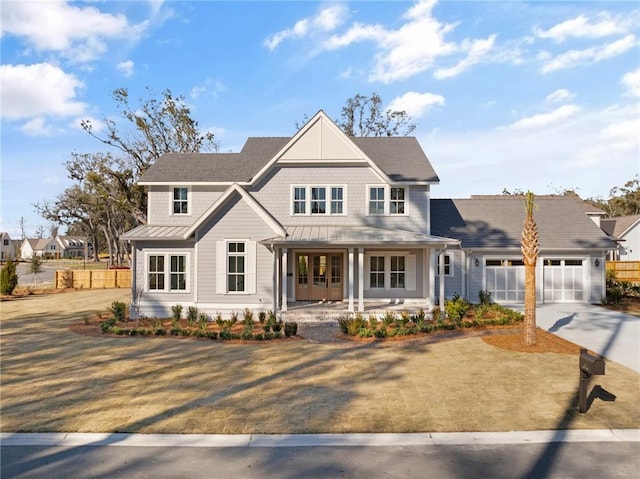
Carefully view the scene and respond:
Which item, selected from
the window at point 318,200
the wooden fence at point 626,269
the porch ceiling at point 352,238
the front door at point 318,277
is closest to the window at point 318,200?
the window at point 318,200

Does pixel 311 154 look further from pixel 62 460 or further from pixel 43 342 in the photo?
pixel 62 460

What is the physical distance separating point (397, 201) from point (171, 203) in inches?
393

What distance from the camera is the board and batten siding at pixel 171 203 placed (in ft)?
→ 59.2

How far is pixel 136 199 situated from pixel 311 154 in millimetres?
17593

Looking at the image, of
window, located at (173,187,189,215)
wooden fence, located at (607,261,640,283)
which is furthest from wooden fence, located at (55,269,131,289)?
wooden fence, located at (607,261,640,283)

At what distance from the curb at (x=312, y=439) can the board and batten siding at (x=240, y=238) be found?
381 inches

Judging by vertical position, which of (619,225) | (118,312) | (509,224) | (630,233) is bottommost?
(118,312)

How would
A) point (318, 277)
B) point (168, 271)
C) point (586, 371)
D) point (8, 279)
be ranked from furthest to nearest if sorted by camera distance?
1. point (8, 279)
2. point (318, 277)
3. point (168, 271)
4. point (586, 371)

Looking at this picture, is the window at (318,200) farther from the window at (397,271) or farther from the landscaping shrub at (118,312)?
the landscaping shrub at (118,312)

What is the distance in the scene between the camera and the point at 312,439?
20.0 feet

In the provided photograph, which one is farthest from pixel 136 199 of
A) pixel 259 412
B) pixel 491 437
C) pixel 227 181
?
pixel 491 437

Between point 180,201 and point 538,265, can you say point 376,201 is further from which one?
point 538,265

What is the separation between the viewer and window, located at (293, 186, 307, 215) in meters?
17.7

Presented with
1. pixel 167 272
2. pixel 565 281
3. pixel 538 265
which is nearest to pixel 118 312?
pixel 167 272
